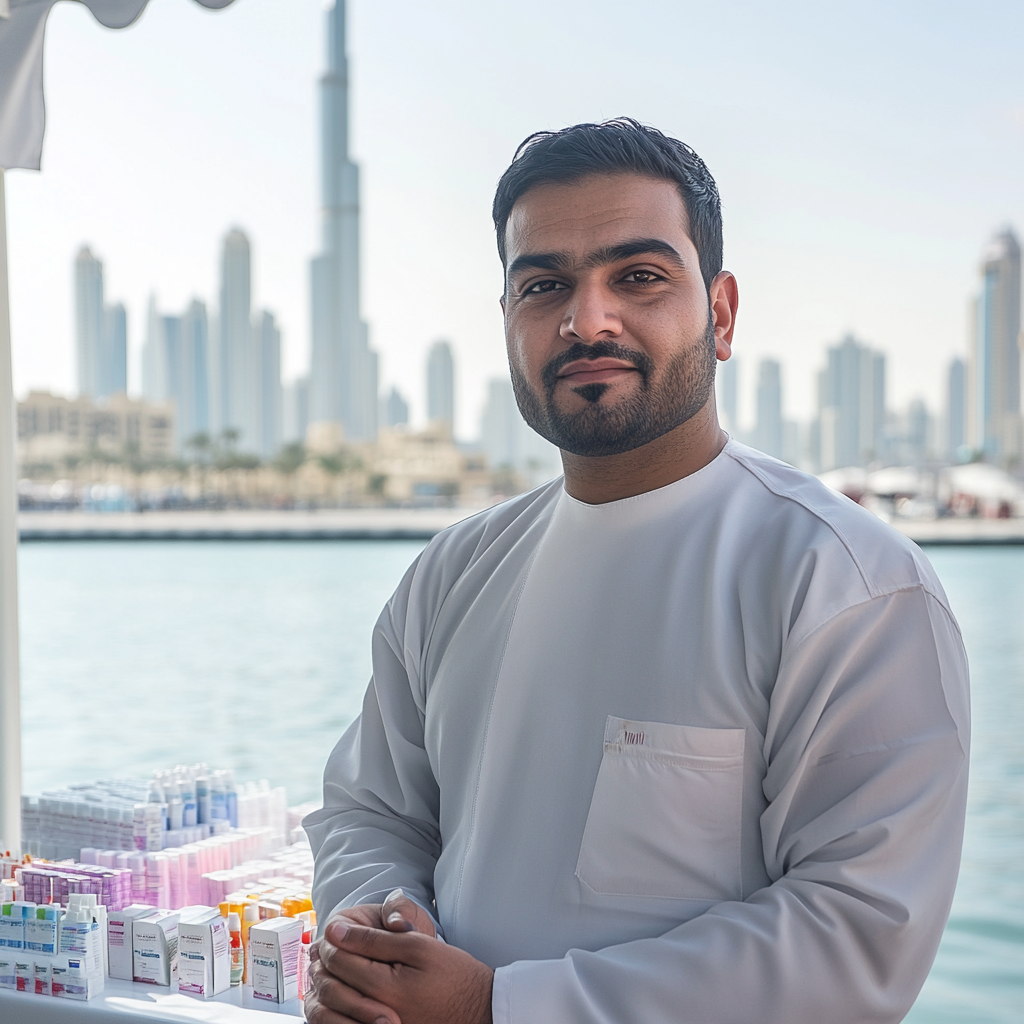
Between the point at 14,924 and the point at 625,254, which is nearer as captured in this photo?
the point at 625,254

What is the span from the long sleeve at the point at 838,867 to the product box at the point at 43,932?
2.78 feet

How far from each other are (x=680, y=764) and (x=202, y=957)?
84 centimetres

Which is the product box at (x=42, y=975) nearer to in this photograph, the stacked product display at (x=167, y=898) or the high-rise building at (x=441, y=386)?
the stacked product display at (x=167, y=898)

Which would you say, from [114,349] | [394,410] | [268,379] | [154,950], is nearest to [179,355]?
[114,349]

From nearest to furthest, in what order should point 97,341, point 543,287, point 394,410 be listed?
point 543,287, point 97,341, point 394,410

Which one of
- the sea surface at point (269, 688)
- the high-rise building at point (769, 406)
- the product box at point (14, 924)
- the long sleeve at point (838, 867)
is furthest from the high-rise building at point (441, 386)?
the long sleeve at point (838, 867)

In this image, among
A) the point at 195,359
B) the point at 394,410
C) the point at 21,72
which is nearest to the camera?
the point at 21,72

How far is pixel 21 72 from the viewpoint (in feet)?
6.36

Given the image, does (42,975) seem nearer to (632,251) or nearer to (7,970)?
(7,970)

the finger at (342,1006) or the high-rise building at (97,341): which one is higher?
the high-rise building at (97,341)

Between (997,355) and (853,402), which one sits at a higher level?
(997,355)

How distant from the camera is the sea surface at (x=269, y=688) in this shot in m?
6.28

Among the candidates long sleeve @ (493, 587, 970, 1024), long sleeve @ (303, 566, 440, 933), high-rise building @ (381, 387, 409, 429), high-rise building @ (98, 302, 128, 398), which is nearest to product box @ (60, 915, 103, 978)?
long sleeve @ (303, 566, 440, 933)

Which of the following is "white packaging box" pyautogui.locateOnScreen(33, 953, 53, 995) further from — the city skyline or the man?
the city skyline
